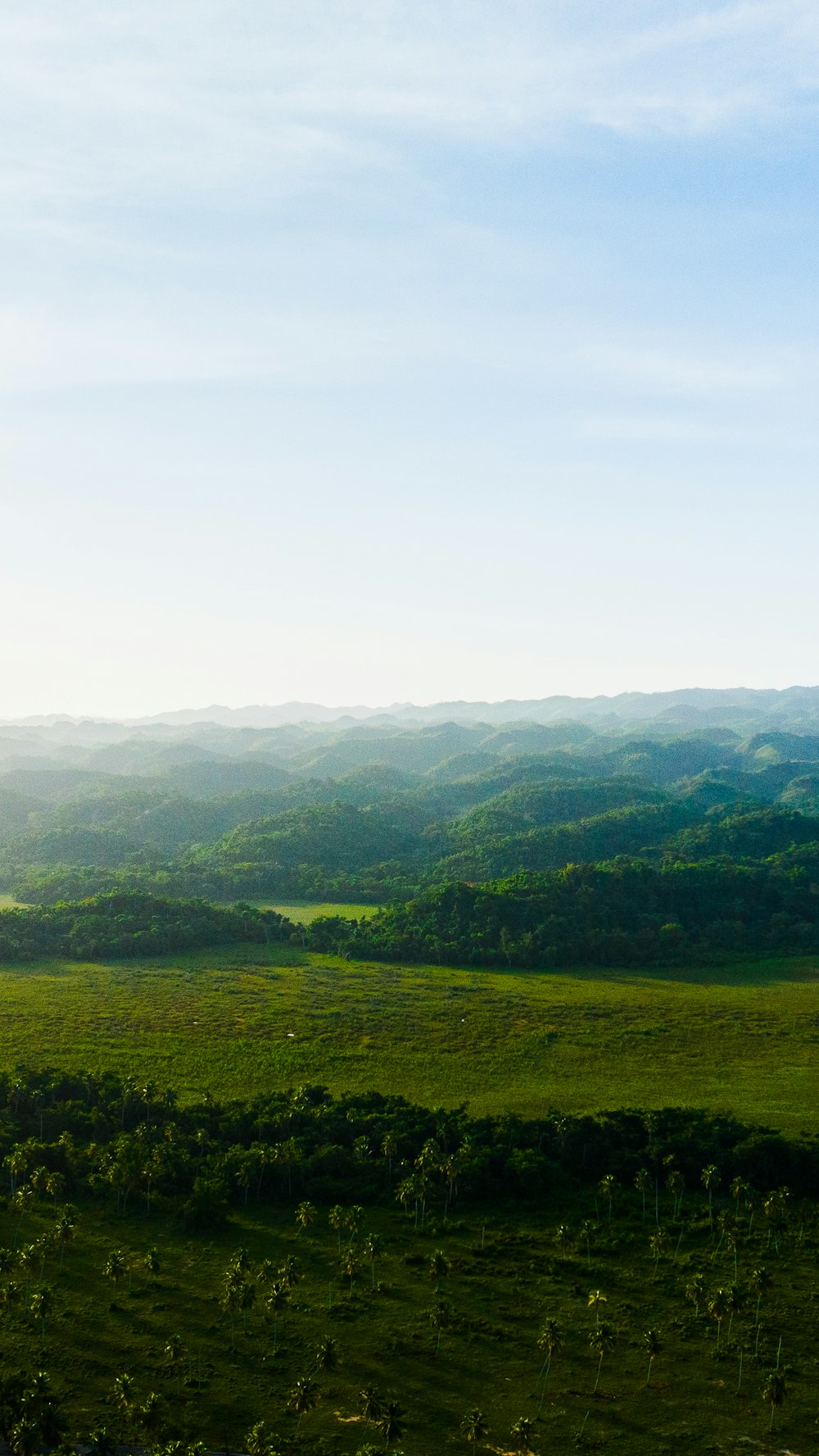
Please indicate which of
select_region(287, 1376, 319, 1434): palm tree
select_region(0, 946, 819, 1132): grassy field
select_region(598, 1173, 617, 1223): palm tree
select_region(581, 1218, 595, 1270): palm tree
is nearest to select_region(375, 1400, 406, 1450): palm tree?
select_region(287, 1376, 319, 1434): palm tree

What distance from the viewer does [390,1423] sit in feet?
167

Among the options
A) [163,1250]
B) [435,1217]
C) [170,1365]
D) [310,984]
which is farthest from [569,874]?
[170,1365]

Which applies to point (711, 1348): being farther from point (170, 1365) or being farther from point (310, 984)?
point (310, 984)

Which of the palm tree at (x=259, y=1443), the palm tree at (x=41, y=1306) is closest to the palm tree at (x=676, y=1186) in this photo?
the palm tree at (x=259, y=1443)

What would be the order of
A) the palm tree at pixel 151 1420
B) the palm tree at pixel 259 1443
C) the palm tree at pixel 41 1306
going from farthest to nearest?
1. the palm tree at pixel 41 1306
2. the palm tree at pixel 151 1420
3. the palm tree at pixel 259 1443

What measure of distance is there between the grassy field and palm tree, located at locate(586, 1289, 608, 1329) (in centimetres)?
3077

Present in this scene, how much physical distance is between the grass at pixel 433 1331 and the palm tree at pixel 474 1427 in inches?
39.5

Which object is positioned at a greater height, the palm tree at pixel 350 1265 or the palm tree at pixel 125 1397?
the palm tree at pixel 125 1397

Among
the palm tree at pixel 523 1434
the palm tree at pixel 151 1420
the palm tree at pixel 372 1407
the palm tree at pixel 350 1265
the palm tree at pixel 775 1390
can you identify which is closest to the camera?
the palm tree at pixel 151 1420

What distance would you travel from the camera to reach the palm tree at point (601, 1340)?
5812 centimetres

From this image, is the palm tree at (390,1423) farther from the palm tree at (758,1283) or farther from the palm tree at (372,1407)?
the palm tree at (758,1283)

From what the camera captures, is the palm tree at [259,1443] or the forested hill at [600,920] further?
the forested hill at [600,920]

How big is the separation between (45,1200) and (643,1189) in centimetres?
4951

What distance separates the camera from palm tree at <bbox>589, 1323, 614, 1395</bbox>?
58.1 m
